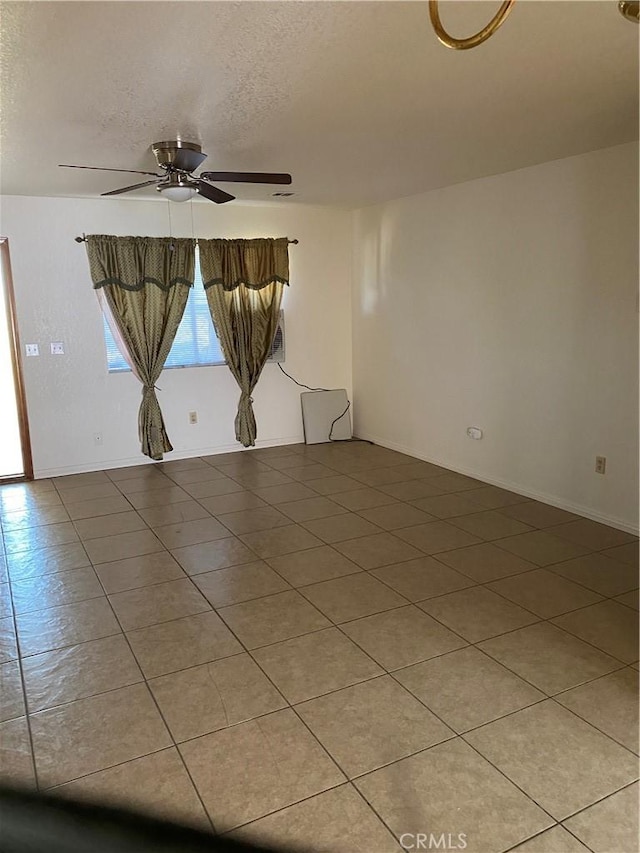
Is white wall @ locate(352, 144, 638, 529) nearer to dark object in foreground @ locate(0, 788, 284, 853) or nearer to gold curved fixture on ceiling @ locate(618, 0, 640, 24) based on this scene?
gold curved fixture on ceiling @ locate(618, 0, 640, 24)

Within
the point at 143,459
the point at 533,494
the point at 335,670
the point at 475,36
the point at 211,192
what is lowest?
the point at 335,670

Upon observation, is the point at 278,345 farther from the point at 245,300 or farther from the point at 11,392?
the point at 11,392

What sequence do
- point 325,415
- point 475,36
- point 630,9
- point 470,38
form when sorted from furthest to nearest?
point 325,415
point 630,9
point 470,38
point 475,36

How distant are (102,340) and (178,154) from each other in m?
2.49

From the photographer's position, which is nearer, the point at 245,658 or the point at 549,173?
the point at 245,658

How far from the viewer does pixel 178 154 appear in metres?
3.40

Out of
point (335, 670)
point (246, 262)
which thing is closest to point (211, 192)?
point (246, 262)

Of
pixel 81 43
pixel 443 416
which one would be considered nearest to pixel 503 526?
pixel 443 416

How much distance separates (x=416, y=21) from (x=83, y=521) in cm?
362

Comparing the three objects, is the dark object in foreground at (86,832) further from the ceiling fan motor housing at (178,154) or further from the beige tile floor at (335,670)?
the ceiling fan motor housing at (178,154)

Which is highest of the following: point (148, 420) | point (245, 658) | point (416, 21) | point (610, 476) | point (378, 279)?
point (416, 21)

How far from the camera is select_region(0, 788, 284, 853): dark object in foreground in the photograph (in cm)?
34

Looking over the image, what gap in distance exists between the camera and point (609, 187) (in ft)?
12.6

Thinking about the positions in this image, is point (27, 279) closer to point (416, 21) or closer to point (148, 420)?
point (148, 420)
